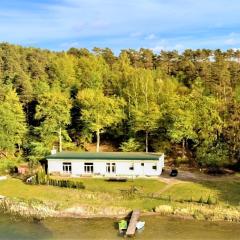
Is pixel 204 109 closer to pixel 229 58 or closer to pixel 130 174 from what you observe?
pixel 130 174

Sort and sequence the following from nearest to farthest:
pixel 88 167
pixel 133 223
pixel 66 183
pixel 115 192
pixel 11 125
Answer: pixel 133 223, pixel 115 192, pixel 66 183, pixel 88 167, pixel 11 125

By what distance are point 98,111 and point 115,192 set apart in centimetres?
1911

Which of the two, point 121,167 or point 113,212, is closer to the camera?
point 113,212

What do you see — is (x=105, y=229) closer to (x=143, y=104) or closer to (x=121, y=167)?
(x=121, y=167)

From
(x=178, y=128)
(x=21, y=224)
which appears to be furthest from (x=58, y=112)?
(x=21, y=224)

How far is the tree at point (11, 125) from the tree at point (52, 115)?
259 centimetres

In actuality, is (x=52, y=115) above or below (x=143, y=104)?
below

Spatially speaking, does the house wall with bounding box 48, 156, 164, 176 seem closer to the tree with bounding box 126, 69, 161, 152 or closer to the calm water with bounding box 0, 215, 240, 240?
the tree with bounding box 126, 69, 161, 152

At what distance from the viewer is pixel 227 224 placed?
37.9 metres

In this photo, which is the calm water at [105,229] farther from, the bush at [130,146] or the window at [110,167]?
the bush at [130,146]

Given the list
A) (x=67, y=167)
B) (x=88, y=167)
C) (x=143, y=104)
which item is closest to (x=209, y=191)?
(x=88, y=167)

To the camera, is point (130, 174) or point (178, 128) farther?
point (178, 128)

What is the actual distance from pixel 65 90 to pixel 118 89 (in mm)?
8530

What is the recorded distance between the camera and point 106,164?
179ft
